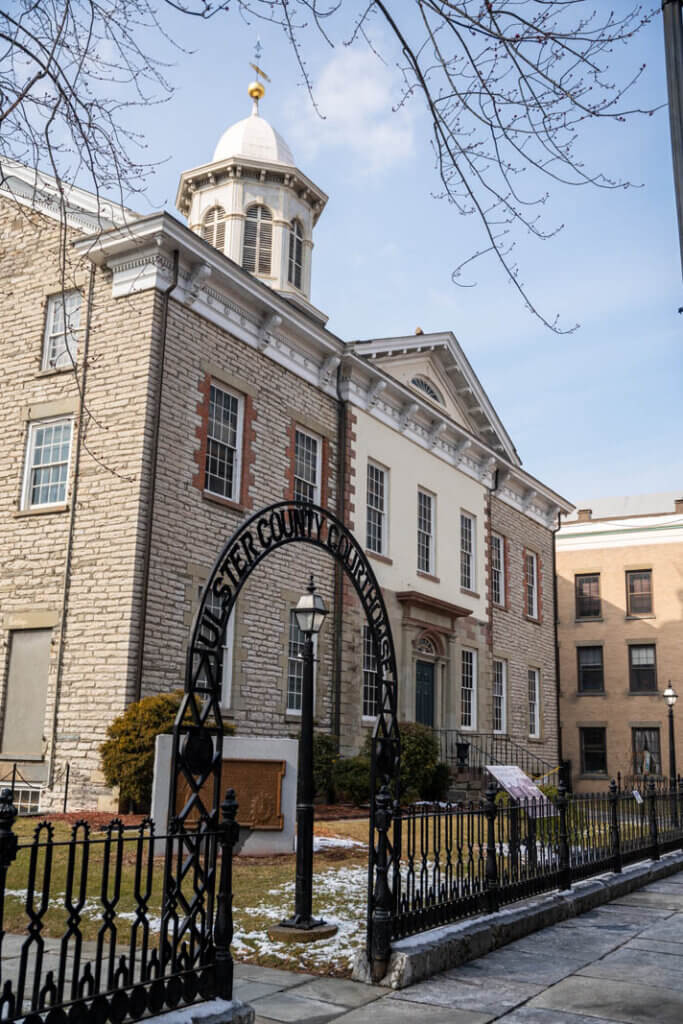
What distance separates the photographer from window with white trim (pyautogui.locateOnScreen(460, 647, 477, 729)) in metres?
25.3

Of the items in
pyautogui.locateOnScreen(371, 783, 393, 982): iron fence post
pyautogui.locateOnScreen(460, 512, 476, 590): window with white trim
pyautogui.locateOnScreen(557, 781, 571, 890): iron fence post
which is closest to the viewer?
pyautogui.locateOnScreen(371, 783, 393, 982): iron fence post

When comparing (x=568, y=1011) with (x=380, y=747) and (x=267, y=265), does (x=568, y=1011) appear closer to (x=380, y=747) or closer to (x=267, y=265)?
(x=380, y=747)

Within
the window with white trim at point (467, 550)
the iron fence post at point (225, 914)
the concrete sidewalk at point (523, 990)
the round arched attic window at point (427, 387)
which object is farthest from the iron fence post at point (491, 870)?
the window with white trim at point (467, 550)

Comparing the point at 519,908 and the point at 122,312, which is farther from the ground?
the point at 122,312

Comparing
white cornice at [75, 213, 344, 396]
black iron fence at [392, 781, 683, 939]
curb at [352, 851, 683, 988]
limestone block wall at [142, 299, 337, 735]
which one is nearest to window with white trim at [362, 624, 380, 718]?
limestone block wall at [142, 299, 337, 735]

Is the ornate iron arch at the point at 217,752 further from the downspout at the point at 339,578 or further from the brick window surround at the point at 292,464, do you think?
the downspout at the point at 339,578

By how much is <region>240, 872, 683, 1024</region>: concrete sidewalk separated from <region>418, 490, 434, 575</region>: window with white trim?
16.4m

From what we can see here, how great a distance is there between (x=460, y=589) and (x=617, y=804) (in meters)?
14.4

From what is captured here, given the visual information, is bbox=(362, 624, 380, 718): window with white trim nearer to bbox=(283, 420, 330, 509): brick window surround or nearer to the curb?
bbox=(283, 420, 330, 509): brick window surround

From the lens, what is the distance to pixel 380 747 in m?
8.30

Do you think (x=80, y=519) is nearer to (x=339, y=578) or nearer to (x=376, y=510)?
(x=339, y=578)

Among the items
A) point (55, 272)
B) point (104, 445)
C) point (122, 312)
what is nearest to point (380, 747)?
point (104, 445)

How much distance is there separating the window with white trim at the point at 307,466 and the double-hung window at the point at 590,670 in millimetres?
23331

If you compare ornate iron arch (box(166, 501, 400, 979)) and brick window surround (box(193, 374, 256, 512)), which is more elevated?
brick window surround (box(193, 374, 256, 512))
